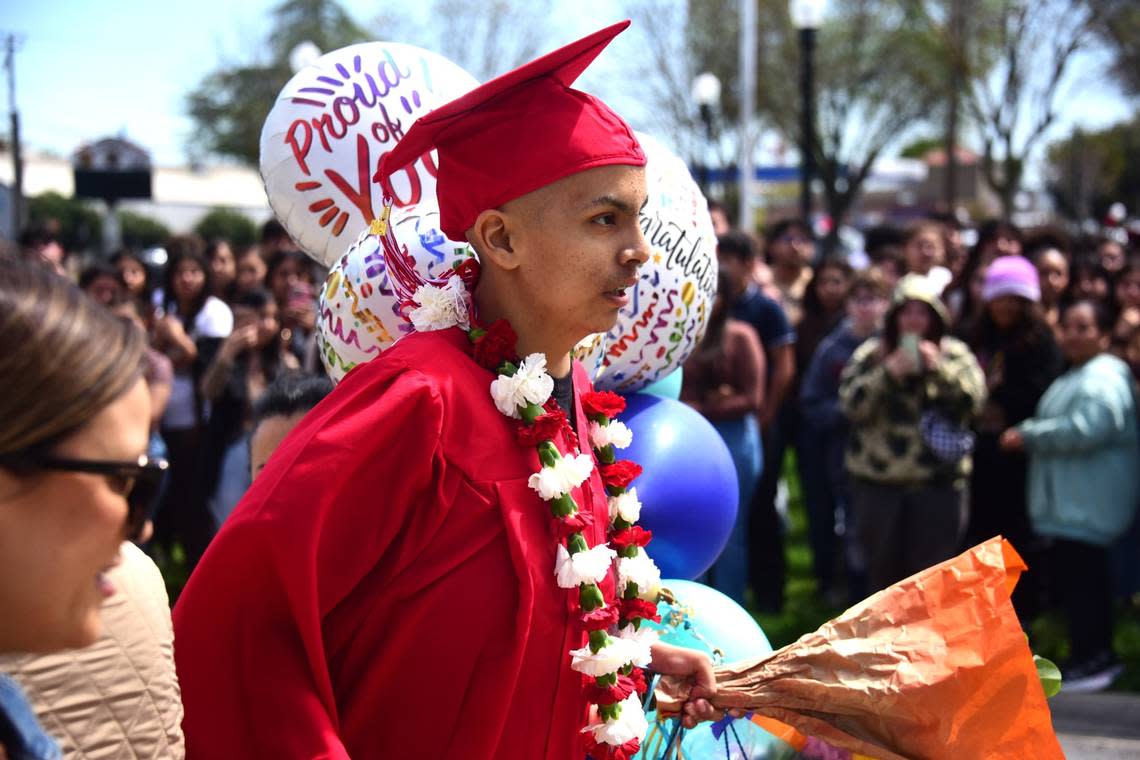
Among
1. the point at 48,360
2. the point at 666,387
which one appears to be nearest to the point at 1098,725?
the point at 666,387

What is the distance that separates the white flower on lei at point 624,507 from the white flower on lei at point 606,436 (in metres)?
0.10

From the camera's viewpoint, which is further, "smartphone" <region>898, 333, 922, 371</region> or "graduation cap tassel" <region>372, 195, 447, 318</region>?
"smartphone" <region>898, 333, 922, 371</region>

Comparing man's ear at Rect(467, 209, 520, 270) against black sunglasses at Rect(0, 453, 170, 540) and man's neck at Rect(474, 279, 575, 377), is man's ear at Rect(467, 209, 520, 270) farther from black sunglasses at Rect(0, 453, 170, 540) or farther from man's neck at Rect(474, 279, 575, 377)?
black sunglasses at Rect(0, 453, 170, 540)

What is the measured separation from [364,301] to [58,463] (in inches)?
63.4

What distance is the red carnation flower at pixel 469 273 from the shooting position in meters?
2.39

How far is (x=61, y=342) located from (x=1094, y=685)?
18.2 feet

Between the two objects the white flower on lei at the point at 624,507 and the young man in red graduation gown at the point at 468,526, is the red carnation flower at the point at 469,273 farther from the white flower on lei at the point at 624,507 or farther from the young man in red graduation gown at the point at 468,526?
the white flower on lei at the point at 624,507

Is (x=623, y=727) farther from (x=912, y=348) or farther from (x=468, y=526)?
(x=912, y=348)

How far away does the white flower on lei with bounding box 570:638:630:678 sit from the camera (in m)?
2.22

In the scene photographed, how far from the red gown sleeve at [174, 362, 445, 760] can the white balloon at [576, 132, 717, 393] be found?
1295 mm

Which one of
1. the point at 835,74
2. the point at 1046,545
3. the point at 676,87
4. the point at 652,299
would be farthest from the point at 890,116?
the point at 652,299

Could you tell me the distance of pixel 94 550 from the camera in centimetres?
148

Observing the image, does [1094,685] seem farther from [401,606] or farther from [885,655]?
[401,606]

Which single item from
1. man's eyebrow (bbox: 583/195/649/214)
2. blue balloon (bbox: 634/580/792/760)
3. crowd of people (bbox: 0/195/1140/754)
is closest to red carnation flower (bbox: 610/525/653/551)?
blue balloon (bbox: 634/580/792/760)
